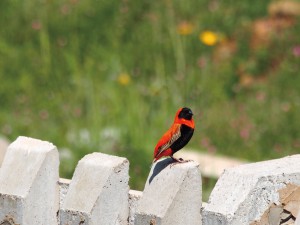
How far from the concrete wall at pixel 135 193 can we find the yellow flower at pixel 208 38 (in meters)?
5.61

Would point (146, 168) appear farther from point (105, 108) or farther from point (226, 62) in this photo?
point (226, 62)

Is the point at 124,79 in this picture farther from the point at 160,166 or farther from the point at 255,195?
the point at 255,195

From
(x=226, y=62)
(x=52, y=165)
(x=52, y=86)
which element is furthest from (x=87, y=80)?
(x=52, y=165)

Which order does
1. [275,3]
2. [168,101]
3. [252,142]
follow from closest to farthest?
[252,142] < [168,101] < [275,3]

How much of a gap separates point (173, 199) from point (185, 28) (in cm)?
623

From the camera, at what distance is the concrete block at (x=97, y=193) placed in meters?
3.47

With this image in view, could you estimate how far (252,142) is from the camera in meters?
7.70

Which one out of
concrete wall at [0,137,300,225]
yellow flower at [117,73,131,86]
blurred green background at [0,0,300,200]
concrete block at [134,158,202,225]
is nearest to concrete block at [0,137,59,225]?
concrete wall at [0,137,300,225]

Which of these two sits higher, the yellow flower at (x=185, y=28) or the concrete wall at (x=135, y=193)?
the concrete wall at (x=135, y=193)

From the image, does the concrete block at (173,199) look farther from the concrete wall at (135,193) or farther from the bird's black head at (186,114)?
the bird's black head at (186,114)

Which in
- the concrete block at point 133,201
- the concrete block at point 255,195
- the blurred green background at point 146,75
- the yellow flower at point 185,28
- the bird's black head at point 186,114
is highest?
the bird's black head at point 186,114

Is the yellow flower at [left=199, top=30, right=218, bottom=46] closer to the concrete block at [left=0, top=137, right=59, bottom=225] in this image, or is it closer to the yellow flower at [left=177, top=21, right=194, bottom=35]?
the yellow flower at [left=177, top=21, right=194, bottom=35]

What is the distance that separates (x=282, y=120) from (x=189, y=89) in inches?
35.2

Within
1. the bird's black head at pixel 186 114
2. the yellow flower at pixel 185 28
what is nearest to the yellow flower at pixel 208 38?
the yellow flower at pixel 185 28
